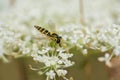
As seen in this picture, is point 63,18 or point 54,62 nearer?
point 54,62

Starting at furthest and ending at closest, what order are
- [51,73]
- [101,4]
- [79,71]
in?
[101,4]
[79,71]
[51,73]

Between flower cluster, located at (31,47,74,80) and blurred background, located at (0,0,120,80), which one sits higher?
blurred background, located at (0,0,120,80)

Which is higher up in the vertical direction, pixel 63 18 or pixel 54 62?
pixel 63 18

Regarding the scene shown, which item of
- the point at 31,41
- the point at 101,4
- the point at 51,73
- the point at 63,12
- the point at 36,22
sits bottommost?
the point at 51,73

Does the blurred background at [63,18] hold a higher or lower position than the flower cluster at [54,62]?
higher

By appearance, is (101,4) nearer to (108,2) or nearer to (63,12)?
(108,2)

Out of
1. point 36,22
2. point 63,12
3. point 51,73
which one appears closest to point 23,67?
point 36,22

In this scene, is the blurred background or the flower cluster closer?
the flower cluster

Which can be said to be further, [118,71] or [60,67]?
[118,71]
